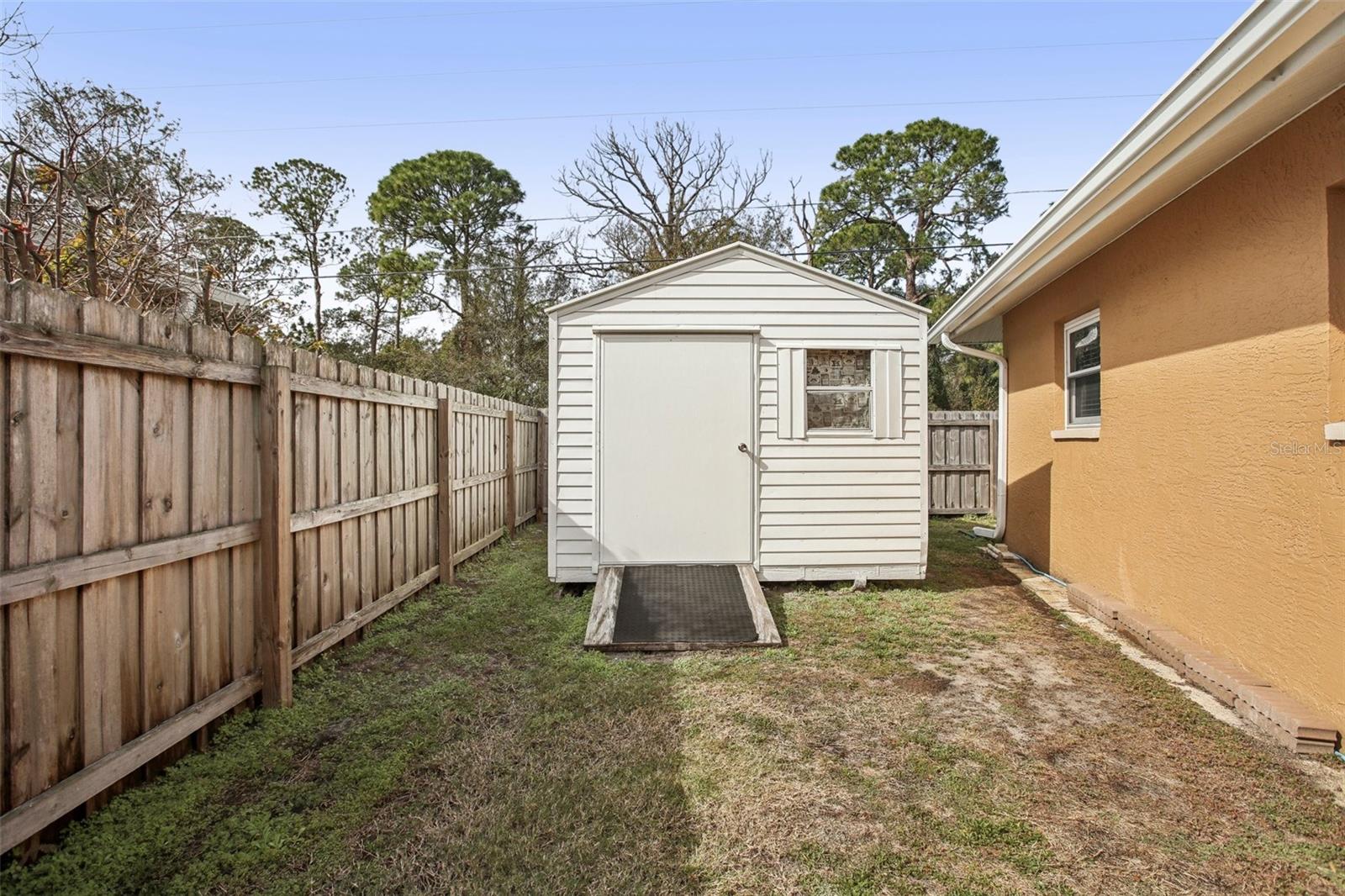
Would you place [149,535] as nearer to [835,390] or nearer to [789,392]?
[789,392]

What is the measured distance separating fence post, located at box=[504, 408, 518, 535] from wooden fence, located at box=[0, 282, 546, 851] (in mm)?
3807

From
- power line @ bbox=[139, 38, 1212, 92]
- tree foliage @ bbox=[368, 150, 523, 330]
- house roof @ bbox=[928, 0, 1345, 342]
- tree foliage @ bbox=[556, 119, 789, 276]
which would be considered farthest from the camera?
tree foliage @ bbox=[368, 150, 523, 330]

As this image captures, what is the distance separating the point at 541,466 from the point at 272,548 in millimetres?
6923

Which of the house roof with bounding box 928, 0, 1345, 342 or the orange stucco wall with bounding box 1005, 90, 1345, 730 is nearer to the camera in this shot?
the house roof with bounding box 928, 0, 1345, 342

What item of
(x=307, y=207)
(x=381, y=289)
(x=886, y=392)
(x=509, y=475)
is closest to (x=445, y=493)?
(x=509, y=475)

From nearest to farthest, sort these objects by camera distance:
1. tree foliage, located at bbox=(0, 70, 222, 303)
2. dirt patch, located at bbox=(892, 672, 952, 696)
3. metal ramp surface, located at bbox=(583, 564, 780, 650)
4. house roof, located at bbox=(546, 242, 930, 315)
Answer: dirt patch, located at bbox=(892, 672, 952, 696)
metal ramp surface, located at bbox=(583, 564, 780, 650)
tree foliage, located at bbox=(0, 70, 222, 303)
house roof, located at bbox=(546, 242, 930, 315)

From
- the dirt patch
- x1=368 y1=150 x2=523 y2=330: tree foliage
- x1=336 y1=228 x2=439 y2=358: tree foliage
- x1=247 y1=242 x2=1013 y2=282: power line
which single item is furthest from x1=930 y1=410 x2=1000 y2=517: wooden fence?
x1=336 y1=228 x2=439 y2=358: tree foliage

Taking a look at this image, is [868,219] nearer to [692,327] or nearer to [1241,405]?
[692,327]

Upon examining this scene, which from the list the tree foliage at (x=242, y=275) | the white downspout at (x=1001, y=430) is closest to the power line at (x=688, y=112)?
the tree foliage at (x=242, y=275)

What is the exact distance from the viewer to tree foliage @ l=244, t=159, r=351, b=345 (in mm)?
17922

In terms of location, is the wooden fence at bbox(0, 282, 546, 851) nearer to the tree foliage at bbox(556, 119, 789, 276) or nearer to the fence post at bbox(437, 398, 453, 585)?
the fence post at bbox(437, 398, 453, 585)

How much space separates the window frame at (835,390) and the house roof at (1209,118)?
142 centimetres

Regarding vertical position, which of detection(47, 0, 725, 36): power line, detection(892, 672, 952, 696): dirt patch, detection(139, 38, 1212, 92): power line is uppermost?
detection(139, 38, 1212, 92): power line

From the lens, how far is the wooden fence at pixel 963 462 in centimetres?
949
